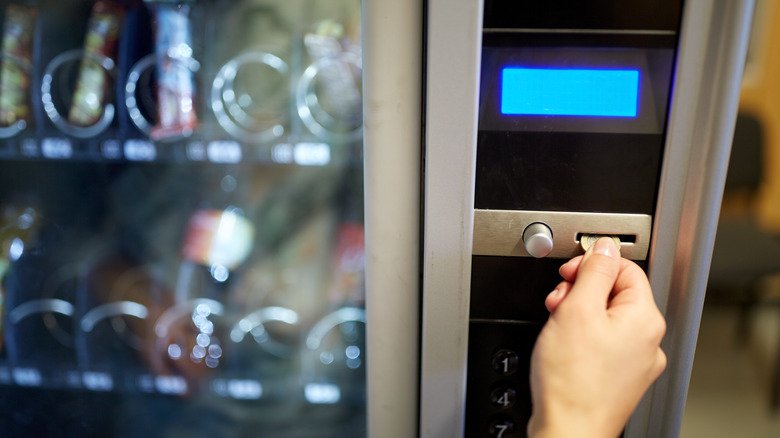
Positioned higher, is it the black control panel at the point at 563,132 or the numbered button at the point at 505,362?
the black control panel at the point at 563,132

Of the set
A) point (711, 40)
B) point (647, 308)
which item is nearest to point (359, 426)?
point (647, 308)

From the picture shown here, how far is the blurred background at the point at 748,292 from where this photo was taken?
176cm

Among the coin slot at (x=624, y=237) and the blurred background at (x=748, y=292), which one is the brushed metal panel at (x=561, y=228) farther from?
the blurred background at (x=748, y=292)

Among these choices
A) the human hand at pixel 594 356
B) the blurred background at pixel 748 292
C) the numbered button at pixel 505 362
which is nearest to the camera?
the human hand at pixel 594 356

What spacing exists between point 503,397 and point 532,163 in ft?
0.79

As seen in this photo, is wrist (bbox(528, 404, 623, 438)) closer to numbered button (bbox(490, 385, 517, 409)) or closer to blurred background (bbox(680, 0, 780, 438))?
numbered button (bbox(490, 385, 517, 409))

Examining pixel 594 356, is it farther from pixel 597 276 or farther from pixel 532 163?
pixel 532 163

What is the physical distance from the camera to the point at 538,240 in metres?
0.48

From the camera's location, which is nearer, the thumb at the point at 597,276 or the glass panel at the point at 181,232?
the thumb at the point at 597,276

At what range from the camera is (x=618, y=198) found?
0.49m

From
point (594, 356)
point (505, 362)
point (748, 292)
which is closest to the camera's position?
point (594, 356)

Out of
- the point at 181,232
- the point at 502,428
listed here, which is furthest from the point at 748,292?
the point at 181,232

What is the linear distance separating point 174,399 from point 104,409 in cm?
11

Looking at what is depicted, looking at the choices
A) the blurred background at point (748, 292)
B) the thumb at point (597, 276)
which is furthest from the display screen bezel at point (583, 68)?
the blurred background at point (748, 292)
